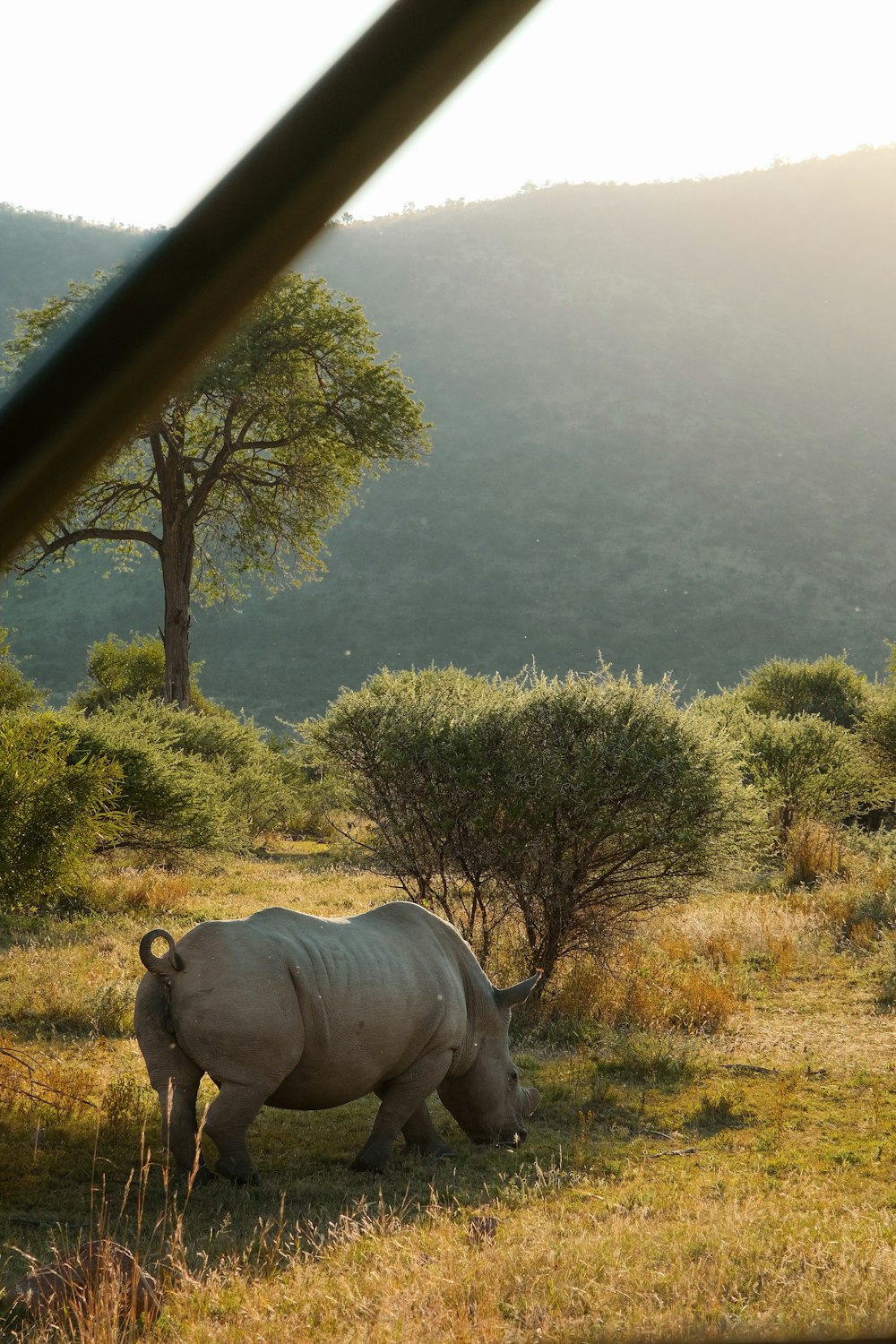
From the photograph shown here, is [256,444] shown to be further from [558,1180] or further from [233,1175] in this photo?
[558,1180]

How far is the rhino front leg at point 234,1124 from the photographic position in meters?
5.72

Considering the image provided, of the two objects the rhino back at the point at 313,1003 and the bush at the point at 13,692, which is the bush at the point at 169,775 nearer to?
the bush at the point at 13,692

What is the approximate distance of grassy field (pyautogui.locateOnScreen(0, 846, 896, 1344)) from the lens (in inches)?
157

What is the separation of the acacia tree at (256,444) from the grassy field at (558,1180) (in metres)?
11.5

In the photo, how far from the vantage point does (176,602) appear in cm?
2239

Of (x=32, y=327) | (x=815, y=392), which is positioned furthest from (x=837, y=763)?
(x=815, y=392)

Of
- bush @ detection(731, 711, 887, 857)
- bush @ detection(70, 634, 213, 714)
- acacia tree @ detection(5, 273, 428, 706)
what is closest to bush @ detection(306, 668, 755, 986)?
bush @ detection(731, 711, 887, 857)

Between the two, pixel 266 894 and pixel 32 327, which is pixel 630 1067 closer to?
pixel 266 894

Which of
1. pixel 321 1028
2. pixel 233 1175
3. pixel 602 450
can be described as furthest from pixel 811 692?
pixel 602 450

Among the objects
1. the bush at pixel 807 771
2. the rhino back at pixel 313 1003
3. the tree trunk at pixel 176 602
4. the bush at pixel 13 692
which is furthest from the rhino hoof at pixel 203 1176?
the tree trunk at pixel 176 602

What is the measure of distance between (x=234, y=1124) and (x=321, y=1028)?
65 cm

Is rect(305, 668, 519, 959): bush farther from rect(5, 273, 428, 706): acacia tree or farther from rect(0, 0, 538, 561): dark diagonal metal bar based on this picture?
rect(5, 273, 428, 706): acacia tree

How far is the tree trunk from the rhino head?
1619cm

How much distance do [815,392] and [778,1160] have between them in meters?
93.8
